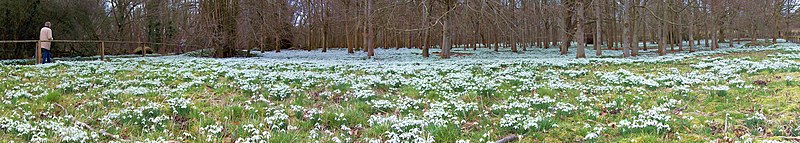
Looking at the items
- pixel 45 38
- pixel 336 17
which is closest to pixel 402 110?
pixel 45 38

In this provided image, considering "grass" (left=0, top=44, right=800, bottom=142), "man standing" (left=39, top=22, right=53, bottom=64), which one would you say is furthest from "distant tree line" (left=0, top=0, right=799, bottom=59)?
"grass" (left=0, top=44, right=800, bottom=142)

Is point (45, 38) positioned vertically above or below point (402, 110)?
above

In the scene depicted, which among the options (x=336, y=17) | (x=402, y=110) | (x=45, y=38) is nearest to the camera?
(x=402, y=110)

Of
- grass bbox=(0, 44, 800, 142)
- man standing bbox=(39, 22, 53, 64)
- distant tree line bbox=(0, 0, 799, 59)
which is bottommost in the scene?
grass bbox=(0, 44, 800, 142)

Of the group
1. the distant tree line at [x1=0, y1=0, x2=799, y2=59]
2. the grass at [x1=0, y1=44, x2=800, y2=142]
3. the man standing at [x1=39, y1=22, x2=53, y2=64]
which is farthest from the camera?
the distant tree line at [x1=0, y1=0, x2=799, y2=59]

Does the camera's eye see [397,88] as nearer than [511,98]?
No

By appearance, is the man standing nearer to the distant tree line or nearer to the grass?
the distant tree line

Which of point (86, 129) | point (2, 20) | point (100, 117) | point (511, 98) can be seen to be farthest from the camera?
point (2, 20)

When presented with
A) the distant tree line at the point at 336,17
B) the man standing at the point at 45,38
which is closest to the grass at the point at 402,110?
the man standing at the point at 45,38

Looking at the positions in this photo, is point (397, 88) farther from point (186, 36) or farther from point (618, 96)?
point (186, 36)

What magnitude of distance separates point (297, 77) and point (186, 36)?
15.2 m

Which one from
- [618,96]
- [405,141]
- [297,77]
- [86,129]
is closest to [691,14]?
[618,96]

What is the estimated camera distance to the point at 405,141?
4008 mm

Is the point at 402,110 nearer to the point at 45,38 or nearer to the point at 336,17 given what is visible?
the point at 45,38
